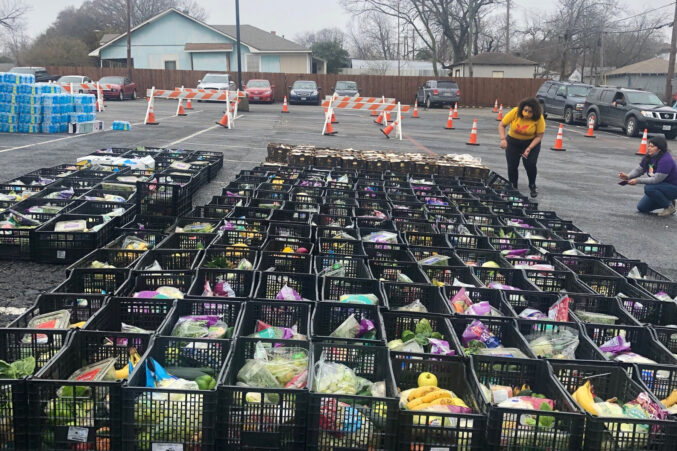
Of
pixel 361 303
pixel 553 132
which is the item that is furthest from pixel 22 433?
pixel 553 132

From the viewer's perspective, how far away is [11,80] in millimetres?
17766

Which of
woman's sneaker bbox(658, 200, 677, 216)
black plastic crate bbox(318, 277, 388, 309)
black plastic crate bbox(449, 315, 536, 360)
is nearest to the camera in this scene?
black plastic crate bbox(449, 315, 536, 360)

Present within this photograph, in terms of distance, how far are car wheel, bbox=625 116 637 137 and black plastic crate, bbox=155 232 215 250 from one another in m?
23.5

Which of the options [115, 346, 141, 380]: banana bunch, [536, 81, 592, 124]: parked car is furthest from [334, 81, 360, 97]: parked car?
[115, 346, 141, 380]: banana bunch

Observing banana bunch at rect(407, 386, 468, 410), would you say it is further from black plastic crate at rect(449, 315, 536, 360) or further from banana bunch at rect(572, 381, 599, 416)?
black plastic crate at rect(449, 315, 536, 360)

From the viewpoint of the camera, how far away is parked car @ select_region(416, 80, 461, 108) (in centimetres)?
3934

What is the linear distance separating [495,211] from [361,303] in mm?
4450

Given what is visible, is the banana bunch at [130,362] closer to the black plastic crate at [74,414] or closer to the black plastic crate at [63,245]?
the black plastic crate at [74,414]

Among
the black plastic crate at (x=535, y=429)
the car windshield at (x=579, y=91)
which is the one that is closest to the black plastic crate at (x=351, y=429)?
the black plastic crate at (x=535, y=429)

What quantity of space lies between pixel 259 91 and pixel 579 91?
16350 mm

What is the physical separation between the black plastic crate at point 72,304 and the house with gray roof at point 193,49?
4685 centimetres

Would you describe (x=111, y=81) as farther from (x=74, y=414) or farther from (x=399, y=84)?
(x=74, y=414)

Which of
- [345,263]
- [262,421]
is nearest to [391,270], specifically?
[345,263]

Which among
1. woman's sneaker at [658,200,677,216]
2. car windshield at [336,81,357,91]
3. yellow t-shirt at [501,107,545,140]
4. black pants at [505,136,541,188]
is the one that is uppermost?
car windshield at [336,81,357,91]
